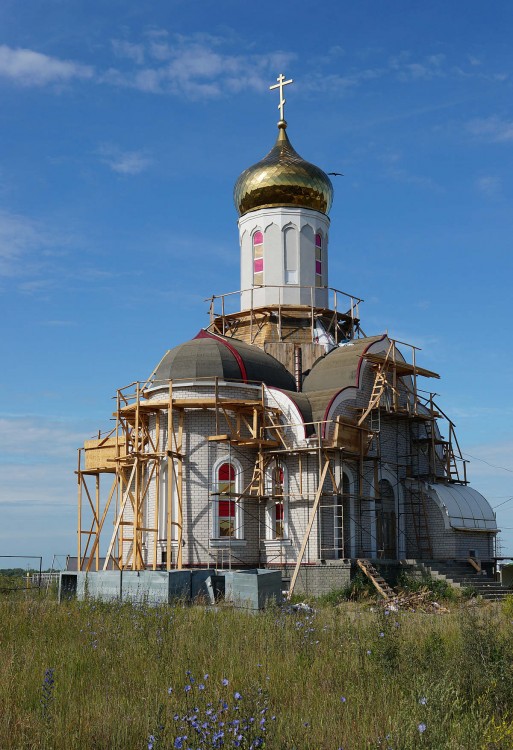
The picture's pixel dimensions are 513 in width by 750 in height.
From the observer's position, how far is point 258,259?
2906 centimetres

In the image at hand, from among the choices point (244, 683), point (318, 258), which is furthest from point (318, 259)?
point (244, 683)

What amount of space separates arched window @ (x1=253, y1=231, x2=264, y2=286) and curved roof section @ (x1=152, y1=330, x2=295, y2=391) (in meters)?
4.38

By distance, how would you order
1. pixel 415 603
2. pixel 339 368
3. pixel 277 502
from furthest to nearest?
pixel 339 368
pixel 277 502
pixel 415 603

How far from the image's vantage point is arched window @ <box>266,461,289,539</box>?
75.3 feet

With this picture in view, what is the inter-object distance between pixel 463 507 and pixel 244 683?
19.2 metres

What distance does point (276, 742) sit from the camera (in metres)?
6.20

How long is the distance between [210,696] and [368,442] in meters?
16.8

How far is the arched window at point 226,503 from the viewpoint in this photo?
22.7 m

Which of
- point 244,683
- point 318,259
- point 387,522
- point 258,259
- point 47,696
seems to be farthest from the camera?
point 318,259

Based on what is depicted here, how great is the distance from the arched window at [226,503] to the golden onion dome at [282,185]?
10.1 metres

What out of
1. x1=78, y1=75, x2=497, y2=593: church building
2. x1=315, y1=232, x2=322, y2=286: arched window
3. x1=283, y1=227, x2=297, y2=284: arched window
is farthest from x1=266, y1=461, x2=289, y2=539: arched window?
x1=315, y1=232, x2=322, y2=286: arched window

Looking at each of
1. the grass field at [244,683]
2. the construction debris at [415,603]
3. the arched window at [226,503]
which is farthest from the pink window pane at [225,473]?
the grass field at [244,683]

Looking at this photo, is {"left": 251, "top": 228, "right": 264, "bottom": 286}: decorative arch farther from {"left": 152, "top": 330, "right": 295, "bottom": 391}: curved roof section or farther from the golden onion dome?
{"left": 152, "top": 330, "right": 295, "bottom": 391}: curved roof section

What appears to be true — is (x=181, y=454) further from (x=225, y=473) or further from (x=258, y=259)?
(x=258, y=259)
